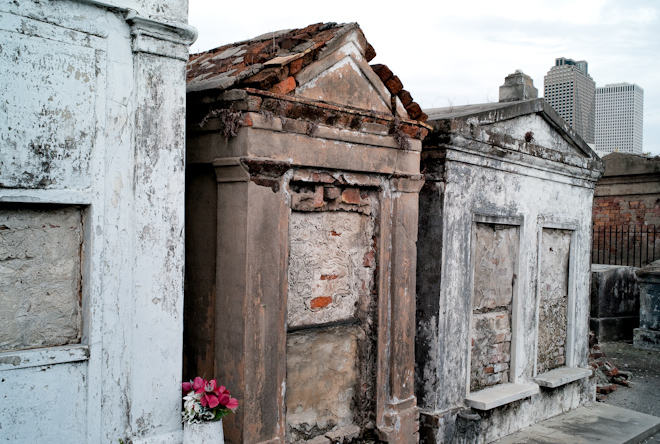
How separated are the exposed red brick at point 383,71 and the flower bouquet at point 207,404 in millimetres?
2525

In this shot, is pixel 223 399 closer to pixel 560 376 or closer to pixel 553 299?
pixel 560 376

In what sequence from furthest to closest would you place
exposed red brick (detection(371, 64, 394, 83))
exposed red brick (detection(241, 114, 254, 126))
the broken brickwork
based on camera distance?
1. the broken brickwork
2. exposed red brick (detection(371, 64, 394, 83))
3. exposed red brick (detection(241, 114, 254, 126))

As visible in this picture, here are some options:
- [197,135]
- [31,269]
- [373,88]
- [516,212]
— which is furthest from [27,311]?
[516,212]

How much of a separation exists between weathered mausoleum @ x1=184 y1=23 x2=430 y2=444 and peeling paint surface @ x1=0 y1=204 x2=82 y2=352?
93cm

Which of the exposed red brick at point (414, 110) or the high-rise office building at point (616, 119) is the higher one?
the high-rise office building at point (616, 119)

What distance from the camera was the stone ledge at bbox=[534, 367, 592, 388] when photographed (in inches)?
245

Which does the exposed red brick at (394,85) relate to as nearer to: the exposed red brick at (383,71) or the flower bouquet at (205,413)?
the exposed red brick at (383,71)

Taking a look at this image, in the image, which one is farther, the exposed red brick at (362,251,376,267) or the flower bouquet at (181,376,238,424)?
the exposed red brick at (362,251,376,267)

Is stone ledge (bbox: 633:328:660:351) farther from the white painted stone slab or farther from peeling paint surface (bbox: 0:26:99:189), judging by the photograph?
peeling paint surface (bbox: 0:26:99:189)

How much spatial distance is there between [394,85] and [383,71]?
14cm

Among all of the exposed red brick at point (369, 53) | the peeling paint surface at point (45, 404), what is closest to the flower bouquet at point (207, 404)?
the peeling paint surface at point (45, 404)

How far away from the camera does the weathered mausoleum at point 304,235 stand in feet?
11.6

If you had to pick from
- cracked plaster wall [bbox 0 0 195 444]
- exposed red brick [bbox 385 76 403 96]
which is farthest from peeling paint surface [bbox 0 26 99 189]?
exposed red brick [bbox 385 76 403 96]

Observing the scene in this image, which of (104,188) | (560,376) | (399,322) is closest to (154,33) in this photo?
(104,188)
